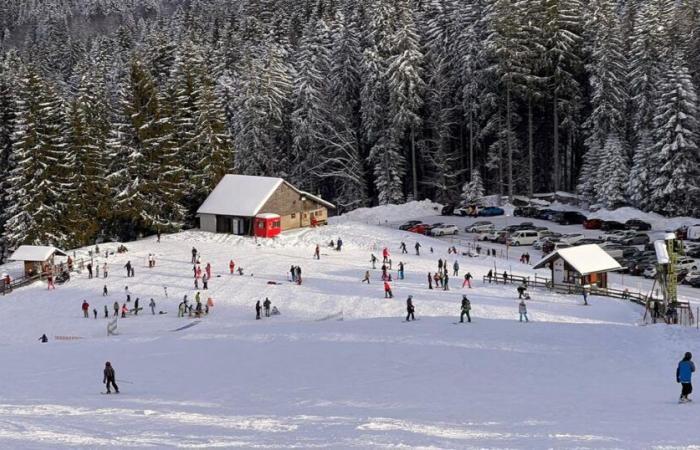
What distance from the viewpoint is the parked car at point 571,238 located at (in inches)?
2380

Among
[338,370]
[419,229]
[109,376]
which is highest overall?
[419,229]

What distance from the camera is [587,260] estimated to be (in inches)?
1842

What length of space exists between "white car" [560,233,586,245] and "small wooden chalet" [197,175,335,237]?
69.9ft

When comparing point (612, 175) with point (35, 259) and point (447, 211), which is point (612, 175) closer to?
point (447, 211)

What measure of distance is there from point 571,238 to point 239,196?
27.0m

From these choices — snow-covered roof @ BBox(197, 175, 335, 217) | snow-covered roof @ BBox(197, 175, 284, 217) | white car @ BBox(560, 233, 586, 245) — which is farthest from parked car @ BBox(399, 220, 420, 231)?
white car @ BBox(560, 233, 586, 245)

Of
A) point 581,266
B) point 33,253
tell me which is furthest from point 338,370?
point 33,253

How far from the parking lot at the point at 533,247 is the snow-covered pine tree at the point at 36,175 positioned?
28.7 meters

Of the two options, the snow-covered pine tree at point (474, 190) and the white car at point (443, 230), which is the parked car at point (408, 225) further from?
the snow-covered pine tree at point (474, 190)

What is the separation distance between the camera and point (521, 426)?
63.9 feet

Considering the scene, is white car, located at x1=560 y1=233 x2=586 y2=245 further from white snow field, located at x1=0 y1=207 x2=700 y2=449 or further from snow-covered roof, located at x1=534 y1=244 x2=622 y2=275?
snow-covered roof, located at x1=534 y1=244 x2=622 y2=275

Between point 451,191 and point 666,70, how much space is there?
1019 inches

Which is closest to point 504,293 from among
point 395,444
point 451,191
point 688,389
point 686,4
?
point 688,389

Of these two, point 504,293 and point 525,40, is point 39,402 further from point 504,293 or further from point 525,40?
point 525,40
